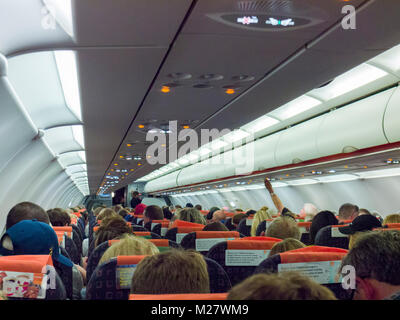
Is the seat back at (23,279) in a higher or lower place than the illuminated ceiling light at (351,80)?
lower

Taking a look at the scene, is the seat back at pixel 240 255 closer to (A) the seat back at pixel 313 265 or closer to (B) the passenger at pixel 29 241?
(A) the seat back at pixel 313 265

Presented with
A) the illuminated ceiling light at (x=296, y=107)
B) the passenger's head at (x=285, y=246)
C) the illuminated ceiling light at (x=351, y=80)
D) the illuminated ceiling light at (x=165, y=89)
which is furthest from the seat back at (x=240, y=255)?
the illuminated ceiling light at (x=296, y=107)

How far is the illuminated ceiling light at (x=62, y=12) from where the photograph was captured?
392 centimetres

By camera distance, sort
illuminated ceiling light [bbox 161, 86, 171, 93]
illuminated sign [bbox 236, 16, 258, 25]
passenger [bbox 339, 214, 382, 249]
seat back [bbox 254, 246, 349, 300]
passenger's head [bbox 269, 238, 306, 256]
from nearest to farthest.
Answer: seat back [bbox 254, 246, 349, 300], passenger's head [bbox 269, 238, 306, 256], illuminated sign [bbox 236, 16, 258, 25], passenger [bbox 339, 214, 382, 249], illuminated ceiling light [bbox 161, 86, 171, 93]

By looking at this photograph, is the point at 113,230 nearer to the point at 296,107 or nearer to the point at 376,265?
the point at 376,265

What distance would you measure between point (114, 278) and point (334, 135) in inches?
237

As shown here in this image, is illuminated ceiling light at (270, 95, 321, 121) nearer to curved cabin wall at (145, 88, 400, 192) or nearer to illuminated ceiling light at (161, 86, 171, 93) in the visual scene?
curved cabin wall at (145, 88, 400, 192)

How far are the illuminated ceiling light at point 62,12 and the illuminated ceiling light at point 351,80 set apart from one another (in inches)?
222

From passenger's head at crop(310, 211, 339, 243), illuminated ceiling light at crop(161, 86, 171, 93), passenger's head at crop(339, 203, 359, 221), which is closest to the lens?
illuminated ceiling light at crop(161, 86, 171, 93)

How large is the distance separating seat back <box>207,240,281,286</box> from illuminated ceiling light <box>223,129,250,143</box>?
9.70 metres

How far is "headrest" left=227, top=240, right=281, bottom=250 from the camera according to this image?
12.5 ft

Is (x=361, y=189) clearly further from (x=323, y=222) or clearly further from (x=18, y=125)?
(x=18, y=125)

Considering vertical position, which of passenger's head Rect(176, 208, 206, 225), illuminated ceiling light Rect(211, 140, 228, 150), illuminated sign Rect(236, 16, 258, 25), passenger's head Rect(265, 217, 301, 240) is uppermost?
illuminated ceiling light Rect(211, 140, 228, 150)

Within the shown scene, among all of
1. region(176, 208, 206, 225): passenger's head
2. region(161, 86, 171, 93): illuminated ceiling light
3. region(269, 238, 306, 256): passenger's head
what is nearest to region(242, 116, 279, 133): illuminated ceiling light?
region(176, 208, 206, 225): passenger's head
